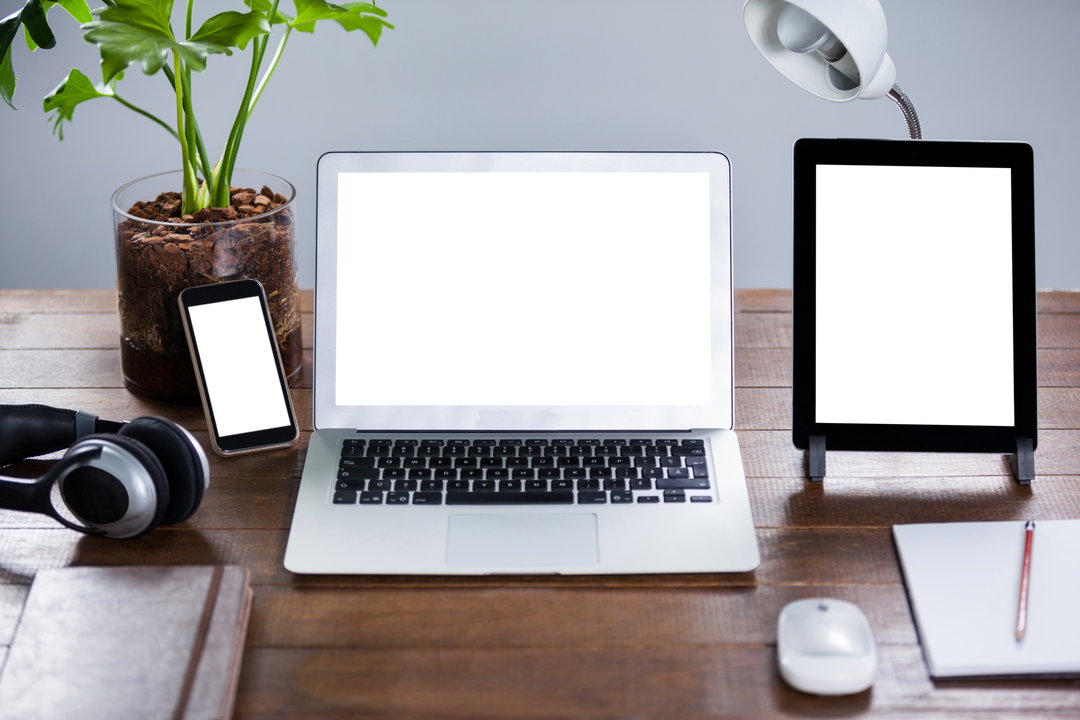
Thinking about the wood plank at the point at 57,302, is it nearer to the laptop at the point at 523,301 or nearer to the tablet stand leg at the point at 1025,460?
the laptop at the point at 523,301

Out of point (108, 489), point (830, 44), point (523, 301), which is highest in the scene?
point (830, 44)

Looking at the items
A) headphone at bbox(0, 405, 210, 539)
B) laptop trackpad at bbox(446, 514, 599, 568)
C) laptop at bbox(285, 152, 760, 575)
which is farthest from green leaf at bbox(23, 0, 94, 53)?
laptop trackpad at bbox(446, 514, 599, 568)

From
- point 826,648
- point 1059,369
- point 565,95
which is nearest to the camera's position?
point 826,648

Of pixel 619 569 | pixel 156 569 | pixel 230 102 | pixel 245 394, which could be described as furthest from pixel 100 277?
pixel 619 569

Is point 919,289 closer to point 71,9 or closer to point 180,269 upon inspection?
point 180,269

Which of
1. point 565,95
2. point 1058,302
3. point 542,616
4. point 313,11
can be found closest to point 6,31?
point 313,11

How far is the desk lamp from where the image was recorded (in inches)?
32.1

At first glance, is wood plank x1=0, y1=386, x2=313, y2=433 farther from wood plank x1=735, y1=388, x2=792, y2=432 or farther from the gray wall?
the gray wall

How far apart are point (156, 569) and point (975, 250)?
2.72 ft

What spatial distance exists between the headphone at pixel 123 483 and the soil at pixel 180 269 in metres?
0.19

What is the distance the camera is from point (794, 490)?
92cm

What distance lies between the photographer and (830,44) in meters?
0.88

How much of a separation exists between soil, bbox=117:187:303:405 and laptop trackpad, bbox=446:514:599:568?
1.25 feet

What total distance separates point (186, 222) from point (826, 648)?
2.54 feet
